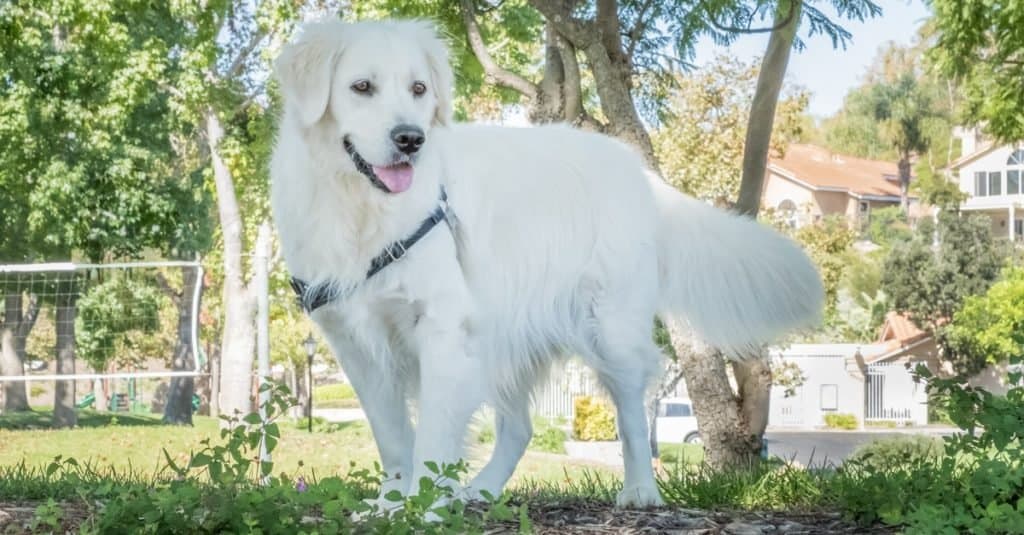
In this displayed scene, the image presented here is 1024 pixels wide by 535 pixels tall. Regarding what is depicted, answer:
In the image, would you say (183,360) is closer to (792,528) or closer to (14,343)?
(14,343)

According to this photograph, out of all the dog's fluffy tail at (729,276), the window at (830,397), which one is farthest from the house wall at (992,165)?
the dog's fluffy tail at (729,276)

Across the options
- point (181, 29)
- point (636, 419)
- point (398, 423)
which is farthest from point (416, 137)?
point (181, 29)

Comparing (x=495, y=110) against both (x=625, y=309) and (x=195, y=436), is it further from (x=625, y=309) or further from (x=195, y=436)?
(x=625, y=309)

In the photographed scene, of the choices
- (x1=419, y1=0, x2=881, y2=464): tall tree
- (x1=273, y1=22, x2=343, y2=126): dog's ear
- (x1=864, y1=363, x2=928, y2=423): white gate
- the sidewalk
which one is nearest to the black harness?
(x1=273, y1=22, x2=343, y2=126): dog's ear

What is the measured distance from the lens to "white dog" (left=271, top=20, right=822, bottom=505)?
378 cm

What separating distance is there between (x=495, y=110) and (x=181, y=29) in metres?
5.90

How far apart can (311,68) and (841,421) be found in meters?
40.5

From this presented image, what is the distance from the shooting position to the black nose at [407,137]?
3.59m

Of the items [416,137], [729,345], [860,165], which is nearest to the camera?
[416,137]

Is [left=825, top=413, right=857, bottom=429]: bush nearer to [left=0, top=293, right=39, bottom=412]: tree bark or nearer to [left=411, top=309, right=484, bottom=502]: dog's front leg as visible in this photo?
[left=0, top=293, right=39, bottom=412]: tree bark

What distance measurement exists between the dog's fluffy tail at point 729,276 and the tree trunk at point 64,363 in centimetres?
2152

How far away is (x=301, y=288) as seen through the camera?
4.02 metres

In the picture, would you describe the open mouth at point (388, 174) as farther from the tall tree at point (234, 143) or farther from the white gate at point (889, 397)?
the white gate at point (889, 397)

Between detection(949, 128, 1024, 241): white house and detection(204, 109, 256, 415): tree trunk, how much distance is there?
44903 millimetres
